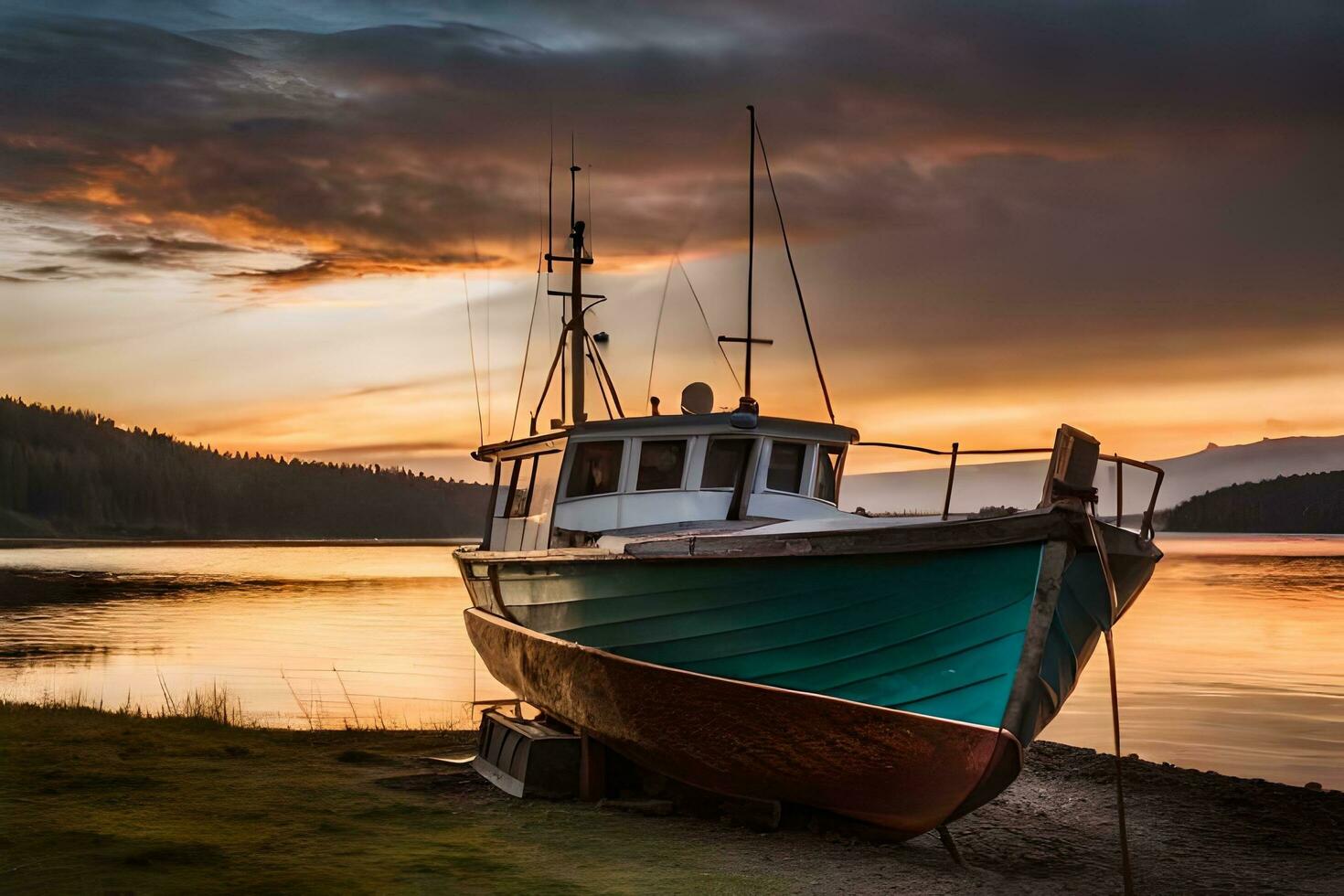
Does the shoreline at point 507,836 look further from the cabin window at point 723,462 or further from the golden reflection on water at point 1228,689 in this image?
the golden reflection on water at point 1228,689

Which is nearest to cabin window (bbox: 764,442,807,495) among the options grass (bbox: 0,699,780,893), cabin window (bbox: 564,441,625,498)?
cabin window (bbox: 564,441,625,498)

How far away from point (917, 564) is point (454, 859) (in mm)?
3729

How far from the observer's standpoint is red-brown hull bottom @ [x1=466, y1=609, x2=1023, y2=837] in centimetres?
838

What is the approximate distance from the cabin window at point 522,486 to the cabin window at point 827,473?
3.18 m

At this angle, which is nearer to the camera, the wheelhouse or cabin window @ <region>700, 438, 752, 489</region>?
the wheelhouse

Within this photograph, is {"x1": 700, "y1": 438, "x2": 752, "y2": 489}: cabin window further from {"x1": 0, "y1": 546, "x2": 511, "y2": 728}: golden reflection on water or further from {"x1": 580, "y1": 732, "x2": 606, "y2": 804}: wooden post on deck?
{"x1": 0, "y1": 546, "x2": 511, "y2": 728}: golden reflection on water

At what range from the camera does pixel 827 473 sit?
12516 millimetres

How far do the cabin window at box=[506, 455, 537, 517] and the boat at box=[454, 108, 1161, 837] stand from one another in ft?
5.98

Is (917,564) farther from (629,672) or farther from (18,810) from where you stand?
(18,810)

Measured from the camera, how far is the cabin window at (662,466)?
11547mm

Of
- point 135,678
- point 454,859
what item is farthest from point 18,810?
point 135,678

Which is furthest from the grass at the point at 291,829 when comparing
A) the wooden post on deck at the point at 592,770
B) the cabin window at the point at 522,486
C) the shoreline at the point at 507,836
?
the cabin window at the point at 522,486

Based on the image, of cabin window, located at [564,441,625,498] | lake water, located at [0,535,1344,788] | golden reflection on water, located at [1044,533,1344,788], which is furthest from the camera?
lake water, located at [0,535,1344,788]

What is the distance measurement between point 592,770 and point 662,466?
9.44 feet
